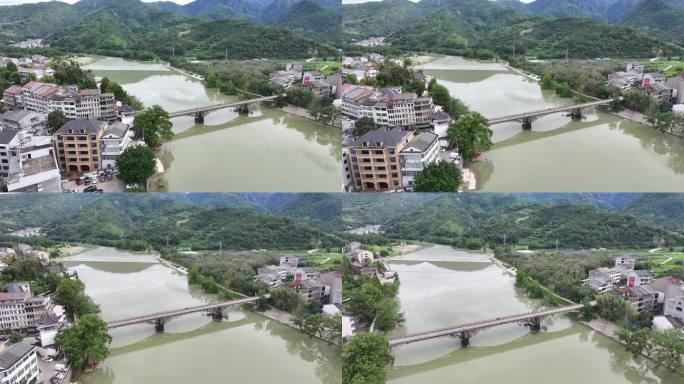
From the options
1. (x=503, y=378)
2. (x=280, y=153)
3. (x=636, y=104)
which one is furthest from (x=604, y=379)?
(x=280, y=153)

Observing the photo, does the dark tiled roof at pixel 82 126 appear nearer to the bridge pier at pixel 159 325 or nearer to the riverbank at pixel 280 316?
the bridge pier at pixel 159 325

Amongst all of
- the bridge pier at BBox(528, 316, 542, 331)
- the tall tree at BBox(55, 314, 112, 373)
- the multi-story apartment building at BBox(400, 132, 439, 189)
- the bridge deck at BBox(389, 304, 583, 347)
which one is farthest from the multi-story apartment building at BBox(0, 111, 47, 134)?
the bridge pier at BBox(528, 316, 542, 331)

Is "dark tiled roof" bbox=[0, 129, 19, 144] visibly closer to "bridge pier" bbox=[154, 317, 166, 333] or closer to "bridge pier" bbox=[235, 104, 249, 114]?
"bridge pier" bbox=[235, 104, 249, 114]

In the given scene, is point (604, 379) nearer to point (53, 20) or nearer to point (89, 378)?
point (89, 378)

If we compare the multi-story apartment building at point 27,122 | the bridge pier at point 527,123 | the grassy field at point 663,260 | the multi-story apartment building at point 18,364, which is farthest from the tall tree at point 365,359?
the grassy field at point 663,260

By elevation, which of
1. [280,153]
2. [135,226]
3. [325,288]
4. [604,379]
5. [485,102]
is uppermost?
[485,102]
